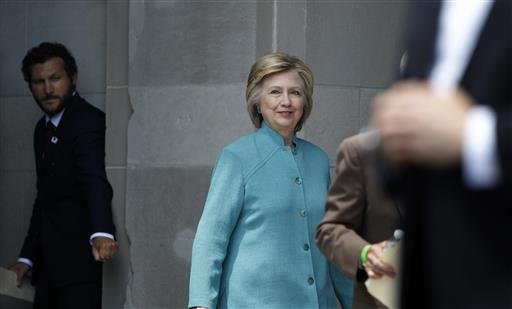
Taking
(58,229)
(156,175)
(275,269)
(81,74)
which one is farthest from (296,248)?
(81,74)

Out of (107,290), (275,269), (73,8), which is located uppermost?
(73,8)

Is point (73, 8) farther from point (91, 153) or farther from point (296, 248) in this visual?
point (296, 248)

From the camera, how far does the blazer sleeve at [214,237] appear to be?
17.8ft

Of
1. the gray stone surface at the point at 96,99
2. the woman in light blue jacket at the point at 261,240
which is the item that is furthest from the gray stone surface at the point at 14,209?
the woman in light blue jacket at the point at 261,240

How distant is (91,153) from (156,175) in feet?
1.53

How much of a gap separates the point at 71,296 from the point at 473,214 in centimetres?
632

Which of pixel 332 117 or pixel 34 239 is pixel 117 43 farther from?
pixel 332 117

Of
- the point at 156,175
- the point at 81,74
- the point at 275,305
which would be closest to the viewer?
the point at 275,305

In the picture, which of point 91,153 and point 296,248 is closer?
point 296,248

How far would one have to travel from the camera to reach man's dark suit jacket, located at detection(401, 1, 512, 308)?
171 centimetres

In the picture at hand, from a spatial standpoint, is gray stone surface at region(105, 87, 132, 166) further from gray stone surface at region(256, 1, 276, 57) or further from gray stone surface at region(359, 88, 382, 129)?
gray stone surface at region(359, 88, 382, 129)

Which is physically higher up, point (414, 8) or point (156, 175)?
point (414, 8)

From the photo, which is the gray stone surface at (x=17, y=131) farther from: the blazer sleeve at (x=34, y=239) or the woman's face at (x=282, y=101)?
the woman's face at (x=282, y=101)

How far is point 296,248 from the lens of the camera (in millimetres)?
5508
